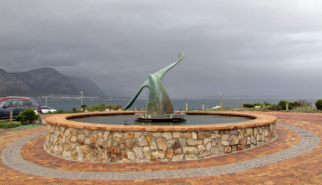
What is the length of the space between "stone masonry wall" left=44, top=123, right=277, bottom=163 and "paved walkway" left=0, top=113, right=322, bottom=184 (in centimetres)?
21

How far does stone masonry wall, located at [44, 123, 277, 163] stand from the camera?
5.22 m

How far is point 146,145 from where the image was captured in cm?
523

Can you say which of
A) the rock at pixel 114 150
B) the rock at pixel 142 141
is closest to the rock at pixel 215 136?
the rock at pixel 142 141

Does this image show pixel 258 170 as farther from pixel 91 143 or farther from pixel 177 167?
pixel 91 143

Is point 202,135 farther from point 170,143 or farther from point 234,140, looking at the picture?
point 234,140

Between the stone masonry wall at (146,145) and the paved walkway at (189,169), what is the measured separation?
211mm

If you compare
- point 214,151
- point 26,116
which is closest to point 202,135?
point 214,151

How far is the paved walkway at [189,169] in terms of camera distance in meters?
4.14

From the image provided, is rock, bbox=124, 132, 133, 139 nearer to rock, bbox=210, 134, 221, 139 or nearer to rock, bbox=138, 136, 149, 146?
rock, bbox=138, 136, 149, 146

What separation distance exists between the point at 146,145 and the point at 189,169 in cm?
120

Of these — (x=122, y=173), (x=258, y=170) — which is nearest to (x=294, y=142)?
(x=258, y=170)

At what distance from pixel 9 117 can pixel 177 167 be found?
14.9 m

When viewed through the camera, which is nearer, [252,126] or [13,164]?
[13,164]

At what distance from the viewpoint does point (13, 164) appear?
17.8 ft
